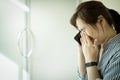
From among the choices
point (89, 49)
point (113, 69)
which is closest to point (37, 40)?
point (89, 49)

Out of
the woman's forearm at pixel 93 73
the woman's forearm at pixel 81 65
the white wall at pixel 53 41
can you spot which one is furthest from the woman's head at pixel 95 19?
the white wall at pixel 53 41

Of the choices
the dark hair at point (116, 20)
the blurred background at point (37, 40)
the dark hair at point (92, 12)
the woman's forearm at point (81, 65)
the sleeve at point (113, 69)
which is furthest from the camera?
the blurred background at point (37, 40)

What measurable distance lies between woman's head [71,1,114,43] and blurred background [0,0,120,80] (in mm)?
1551

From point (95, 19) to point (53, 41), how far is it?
1.61 metres

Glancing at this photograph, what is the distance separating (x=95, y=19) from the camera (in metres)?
1.03

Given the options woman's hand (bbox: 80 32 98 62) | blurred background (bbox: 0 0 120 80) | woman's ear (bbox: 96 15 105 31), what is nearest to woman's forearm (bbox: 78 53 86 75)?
woman's hand (bbox: 80 32 98 62)

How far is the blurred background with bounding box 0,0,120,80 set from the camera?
8.49ft

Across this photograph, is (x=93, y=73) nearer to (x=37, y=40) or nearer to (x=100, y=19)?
(x=100, y=19)

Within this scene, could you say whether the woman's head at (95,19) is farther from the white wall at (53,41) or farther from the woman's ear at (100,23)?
the white wall at (53,41)

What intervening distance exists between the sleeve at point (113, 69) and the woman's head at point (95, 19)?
0.45 feet

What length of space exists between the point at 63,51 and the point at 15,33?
57 centimetres

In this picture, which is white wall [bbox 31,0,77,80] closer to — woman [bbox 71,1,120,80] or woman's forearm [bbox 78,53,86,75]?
woman's forearm [bbox 78,53,86,75]

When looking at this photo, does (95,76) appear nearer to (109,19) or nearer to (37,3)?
(109,19)

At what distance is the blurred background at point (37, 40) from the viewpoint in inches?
102
